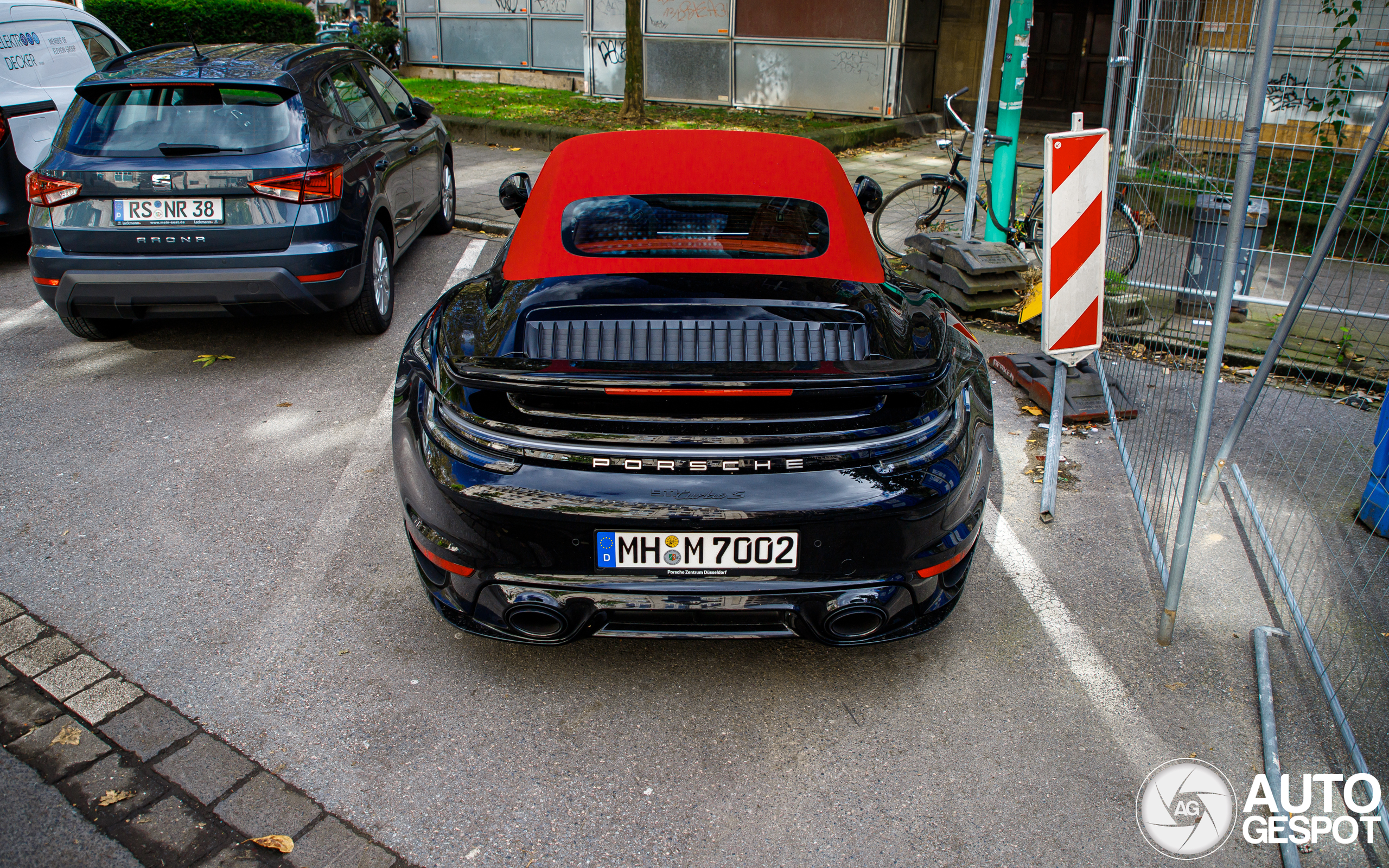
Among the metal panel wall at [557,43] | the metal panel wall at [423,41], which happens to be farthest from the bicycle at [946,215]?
the metal panel wall at [423,41]

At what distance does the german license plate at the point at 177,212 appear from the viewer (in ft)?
16.0

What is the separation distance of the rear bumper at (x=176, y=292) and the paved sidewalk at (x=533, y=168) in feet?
11.3

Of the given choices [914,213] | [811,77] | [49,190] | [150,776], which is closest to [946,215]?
[914,213]

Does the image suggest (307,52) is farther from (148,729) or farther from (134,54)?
(148,729)

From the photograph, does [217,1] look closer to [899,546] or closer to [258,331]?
[258,331]

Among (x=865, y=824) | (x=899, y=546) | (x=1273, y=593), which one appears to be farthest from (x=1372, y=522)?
(x=865, y=824)

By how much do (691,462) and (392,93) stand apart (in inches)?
227

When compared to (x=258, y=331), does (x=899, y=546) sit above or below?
above

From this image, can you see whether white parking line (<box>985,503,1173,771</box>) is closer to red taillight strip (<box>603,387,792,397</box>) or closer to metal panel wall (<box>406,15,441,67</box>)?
red taillight strip (<box>603,387,792,397</box>)

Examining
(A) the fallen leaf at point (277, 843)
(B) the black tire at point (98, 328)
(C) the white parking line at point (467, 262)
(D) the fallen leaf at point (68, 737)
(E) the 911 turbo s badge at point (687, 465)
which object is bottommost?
(D) the fallen leaf at point (68, 737)

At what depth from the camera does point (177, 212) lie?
4871mm

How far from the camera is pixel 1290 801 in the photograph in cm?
248

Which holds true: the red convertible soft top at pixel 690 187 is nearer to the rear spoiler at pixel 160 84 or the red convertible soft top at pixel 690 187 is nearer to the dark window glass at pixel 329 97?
the rear spoiler at pixel 160 84

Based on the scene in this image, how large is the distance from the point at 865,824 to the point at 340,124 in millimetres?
5004
